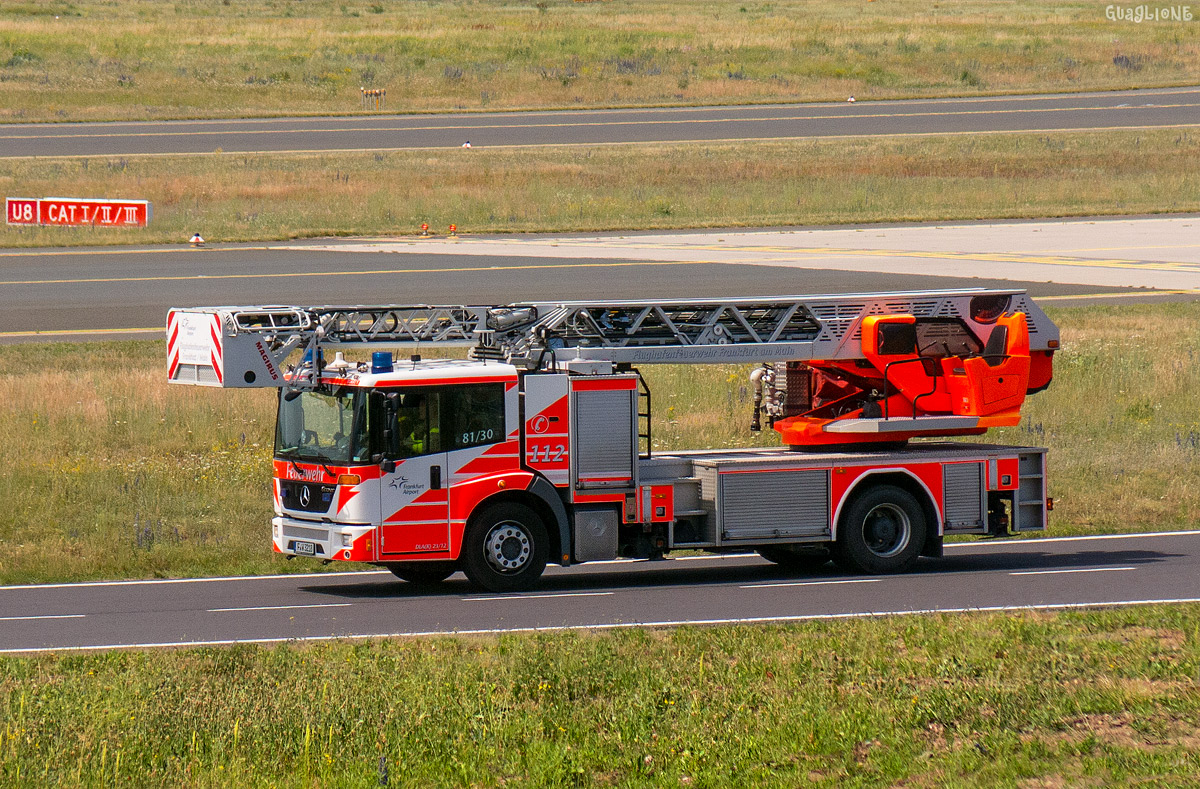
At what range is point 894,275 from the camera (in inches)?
1336

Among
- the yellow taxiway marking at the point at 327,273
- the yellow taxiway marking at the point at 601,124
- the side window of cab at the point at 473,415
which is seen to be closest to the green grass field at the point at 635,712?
the side window of cab at the point at 473,415

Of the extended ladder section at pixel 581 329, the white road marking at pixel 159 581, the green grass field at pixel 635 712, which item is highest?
the extended ladder section at pixel 581 329

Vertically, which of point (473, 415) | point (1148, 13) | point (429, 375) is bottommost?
point (473, 415)

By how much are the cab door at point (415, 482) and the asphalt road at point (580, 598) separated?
0.64m

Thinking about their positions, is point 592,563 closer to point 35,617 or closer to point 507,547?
point 507,547

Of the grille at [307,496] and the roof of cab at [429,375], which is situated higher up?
the roof of cab at [429,375]

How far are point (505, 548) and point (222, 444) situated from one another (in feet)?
29.3

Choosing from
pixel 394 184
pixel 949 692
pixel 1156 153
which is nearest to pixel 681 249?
pixel 394 184

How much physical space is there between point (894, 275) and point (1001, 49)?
44.0 m

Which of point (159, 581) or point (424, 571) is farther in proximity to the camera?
point (159, 581)

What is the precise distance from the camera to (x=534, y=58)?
2815 inches

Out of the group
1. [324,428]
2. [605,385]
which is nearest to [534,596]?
[605,385]

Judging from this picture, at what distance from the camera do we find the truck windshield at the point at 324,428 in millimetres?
15273

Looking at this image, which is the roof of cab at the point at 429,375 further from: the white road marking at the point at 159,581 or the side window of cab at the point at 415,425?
the white road marking at the point at 159,581
